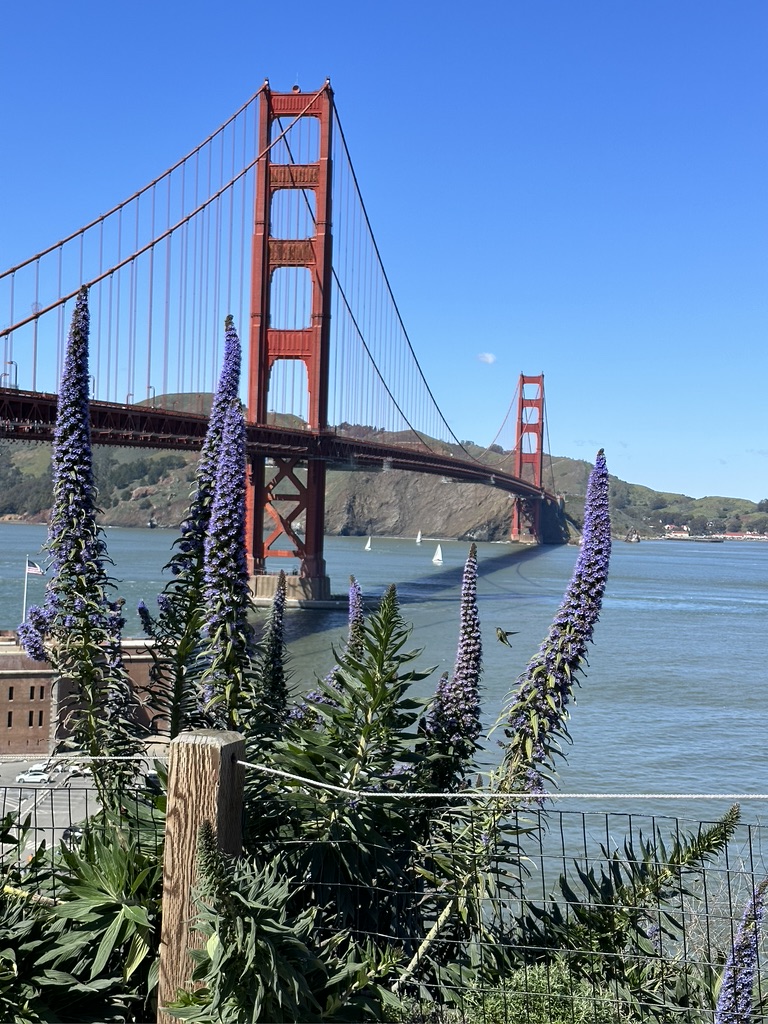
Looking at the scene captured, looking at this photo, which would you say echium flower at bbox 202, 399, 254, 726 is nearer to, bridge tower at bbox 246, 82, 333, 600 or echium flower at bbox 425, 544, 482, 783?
echium flower at bbox 425, 544, 482, 783

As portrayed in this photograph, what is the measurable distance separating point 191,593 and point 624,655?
114 ft

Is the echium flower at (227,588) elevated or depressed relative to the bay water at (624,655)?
elevated

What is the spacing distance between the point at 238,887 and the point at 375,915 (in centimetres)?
94

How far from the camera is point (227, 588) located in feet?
16.0

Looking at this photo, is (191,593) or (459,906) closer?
(459,906)

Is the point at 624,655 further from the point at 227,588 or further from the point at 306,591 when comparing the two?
the point at 227,588

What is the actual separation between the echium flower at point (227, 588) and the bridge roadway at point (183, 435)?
23272 millimetres

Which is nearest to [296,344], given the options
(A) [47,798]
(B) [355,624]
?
(A) [47,798]

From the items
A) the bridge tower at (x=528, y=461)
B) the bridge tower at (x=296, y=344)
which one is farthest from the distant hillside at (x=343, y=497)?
the bridge tower at (x=296, y=344)

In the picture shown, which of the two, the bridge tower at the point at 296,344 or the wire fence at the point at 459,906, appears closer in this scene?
the wire fence at the point at 459,906

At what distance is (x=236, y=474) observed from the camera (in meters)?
4.96

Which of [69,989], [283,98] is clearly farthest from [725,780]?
[283,98]

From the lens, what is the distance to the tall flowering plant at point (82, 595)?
483 centimetres

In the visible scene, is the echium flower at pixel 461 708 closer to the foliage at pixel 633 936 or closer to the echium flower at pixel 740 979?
the foliage at pixel 633 936
